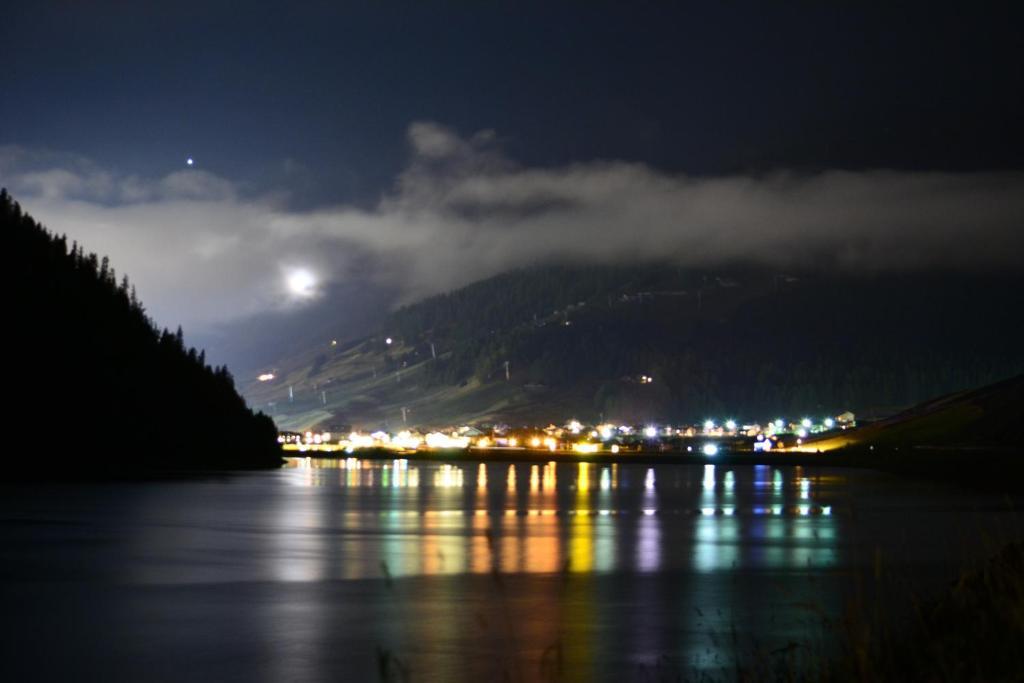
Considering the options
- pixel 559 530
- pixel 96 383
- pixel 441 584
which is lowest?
pixel 441 584

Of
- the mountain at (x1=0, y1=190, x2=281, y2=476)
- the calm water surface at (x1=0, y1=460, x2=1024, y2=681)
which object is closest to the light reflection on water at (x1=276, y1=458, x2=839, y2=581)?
the calm water surface at (x1=0, y1=460, x2=1024, y2=681)

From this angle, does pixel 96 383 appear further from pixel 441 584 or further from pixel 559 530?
pixel 441 584

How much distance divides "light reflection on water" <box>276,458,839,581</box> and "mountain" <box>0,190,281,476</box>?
3874 centimetres

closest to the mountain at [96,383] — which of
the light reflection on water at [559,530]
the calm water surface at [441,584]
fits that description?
the light reflection on water at [559,530]

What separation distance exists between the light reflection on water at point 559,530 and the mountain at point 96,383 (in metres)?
38.7

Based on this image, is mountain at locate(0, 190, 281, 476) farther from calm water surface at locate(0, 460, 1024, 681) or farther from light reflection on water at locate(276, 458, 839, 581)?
calm water surface at locate(0, 460, 1024, 681)

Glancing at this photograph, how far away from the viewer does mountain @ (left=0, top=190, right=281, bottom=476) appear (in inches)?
4865

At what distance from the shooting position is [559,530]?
54.7 meters

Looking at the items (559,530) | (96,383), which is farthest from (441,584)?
(96,383)

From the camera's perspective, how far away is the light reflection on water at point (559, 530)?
40.2 meters

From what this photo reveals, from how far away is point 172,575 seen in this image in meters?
37.0

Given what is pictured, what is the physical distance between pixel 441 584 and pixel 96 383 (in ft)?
353

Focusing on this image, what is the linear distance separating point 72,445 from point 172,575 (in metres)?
93.4

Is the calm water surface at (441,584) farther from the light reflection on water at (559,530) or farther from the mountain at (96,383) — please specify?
the mountain at (96,383)
